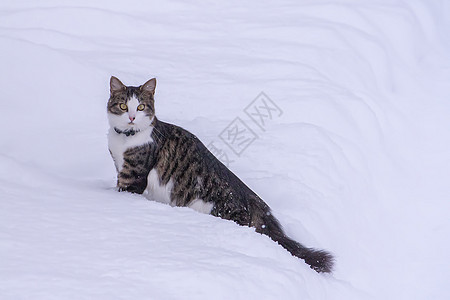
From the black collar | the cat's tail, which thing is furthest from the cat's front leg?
the cat's tail

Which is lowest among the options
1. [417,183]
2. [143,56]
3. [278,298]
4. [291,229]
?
[278,298]

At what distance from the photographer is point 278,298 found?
8.53ft

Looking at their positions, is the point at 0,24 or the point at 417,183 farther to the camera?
the point at 0,24

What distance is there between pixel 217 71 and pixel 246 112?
0.80 metres

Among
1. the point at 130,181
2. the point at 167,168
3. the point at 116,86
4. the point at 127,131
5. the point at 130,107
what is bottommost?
the point at 130,181

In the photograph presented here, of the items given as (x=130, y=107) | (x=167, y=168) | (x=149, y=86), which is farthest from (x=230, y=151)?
(x=130, y=107)

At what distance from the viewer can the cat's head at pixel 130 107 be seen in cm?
359

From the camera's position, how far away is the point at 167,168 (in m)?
3.79

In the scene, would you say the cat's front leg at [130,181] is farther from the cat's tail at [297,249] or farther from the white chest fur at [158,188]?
the cat's tail at [297,249]

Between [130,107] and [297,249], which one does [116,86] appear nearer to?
[130,107]

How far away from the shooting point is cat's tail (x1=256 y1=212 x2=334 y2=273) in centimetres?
338

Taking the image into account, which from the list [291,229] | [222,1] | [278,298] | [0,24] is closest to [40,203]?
Result: [278,298]

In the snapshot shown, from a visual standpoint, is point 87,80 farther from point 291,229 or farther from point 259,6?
point 259,6

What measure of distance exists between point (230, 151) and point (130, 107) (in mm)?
1161
